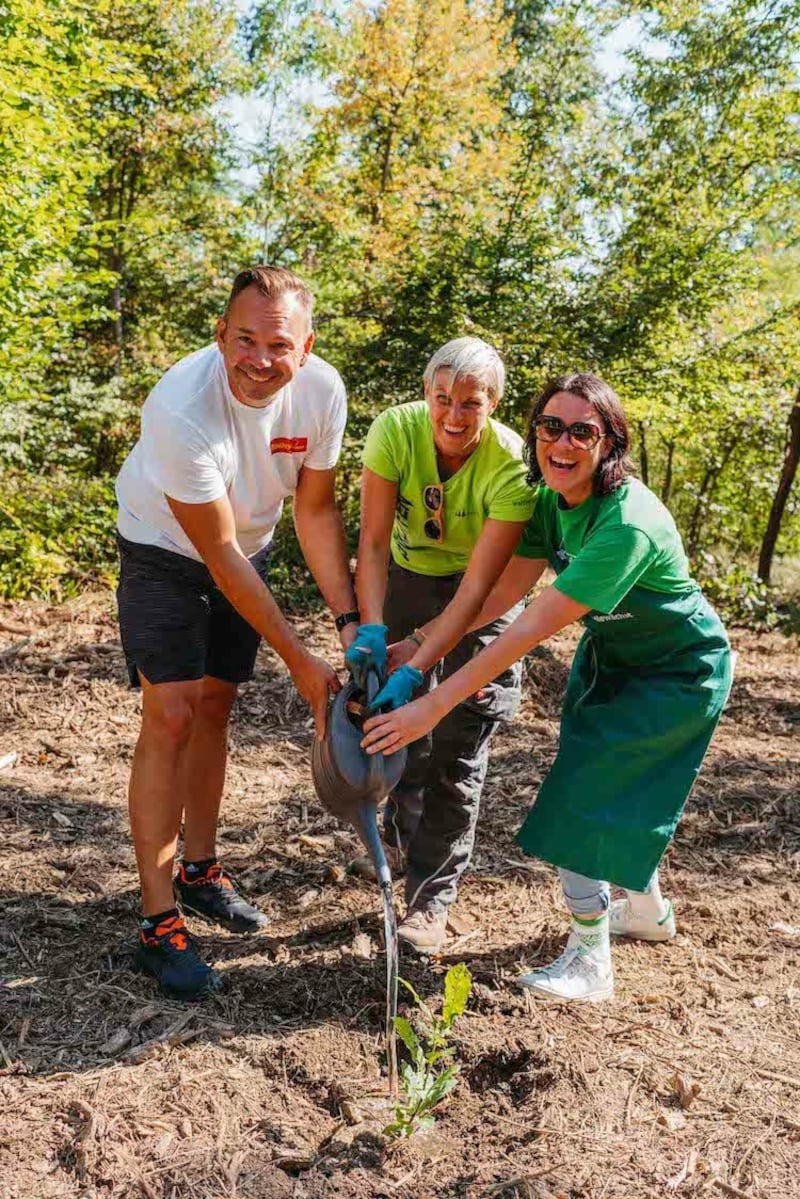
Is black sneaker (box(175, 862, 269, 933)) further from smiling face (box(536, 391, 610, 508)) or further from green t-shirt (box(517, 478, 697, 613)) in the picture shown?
smiling face (box(536, 391, 610, 508))

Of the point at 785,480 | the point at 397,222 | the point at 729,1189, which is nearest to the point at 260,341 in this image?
the point at 729,1189

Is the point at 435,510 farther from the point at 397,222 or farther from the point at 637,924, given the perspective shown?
the point at 397,222

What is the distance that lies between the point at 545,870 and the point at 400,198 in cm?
631

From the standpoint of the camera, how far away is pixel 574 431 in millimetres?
2064

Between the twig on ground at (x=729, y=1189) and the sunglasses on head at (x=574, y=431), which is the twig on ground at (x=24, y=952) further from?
the sunglasses on head at (x=574, y=431)

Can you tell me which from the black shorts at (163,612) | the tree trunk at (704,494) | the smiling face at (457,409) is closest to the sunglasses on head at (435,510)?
the smiling face at (457,409)

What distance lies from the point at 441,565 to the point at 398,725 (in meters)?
0.72

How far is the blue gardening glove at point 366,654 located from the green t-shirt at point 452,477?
401mm

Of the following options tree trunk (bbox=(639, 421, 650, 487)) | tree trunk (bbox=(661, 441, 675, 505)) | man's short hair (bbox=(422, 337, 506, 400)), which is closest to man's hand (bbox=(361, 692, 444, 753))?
man's short hair (bbox=(422, 337, 506, 400))

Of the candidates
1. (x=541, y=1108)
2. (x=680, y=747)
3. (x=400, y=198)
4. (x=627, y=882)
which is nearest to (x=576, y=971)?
(x=627, y=882)

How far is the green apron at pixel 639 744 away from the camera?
2309 millimetres

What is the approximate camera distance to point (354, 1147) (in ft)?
6.29

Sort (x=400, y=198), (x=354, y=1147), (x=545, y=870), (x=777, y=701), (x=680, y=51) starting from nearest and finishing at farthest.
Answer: (x=354, y=1147)
(x=545, y=870)
(x=777, y=701)
(x=680, y=51)
(x=400, y=198)

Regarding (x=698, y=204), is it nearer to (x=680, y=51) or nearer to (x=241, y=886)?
(x=680, y=51)
